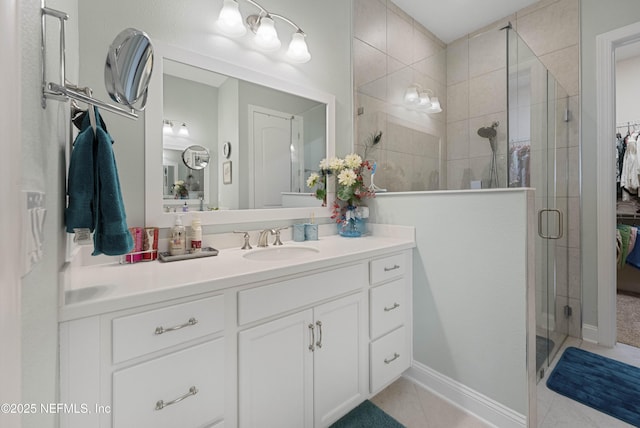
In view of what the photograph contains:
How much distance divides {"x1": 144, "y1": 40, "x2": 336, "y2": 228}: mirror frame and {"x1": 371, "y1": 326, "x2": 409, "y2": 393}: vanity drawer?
92 centimetres

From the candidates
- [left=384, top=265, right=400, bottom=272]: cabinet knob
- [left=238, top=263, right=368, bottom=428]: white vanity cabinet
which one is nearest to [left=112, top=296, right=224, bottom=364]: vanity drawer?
[left=238, top=263, right=368, bottom=428]: white vanity cabinet

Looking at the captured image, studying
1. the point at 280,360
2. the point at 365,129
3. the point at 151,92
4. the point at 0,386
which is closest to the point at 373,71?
the point at 365,129

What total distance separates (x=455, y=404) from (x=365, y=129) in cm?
189

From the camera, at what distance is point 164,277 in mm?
967

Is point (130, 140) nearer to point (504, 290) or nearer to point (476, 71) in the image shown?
point (504, 290)

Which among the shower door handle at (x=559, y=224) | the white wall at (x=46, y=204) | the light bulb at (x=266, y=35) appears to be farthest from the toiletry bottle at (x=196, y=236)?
the shower door handle at (x=559, y=224)

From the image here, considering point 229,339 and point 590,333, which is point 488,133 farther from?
point 229,339

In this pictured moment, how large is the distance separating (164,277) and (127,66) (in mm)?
658

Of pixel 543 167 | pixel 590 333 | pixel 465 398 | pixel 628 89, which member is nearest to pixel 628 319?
pixel 590 333

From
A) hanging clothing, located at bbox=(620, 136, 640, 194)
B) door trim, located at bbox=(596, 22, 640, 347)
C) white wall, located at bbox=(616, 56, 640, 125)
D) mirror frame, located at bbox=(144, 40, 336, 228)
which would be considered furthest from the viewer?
white wall, located at bbox=(616, 56, 640, 125)

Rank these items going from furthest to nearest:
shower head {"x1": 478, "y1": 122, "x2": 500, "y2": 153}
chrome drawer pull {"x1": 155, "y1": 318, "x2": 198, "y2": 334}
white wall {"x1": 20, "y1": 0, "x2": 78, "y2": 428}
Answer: shower head {"x1": 478, "y1": 122, "x2": 500, "y2": 153} → chrome drawer pull {"x1": 155, "y1": 318, "x2": 198, "y2": 334} → white wall {"x1": 20, "y1": 0, "x2": 78, "y2": 428}

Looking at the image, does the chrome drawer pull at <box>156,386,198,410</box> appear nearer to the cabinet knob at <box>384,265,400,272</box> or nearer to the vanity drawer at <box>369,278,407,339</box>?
the vanity drawer at <box>369,278,407,339</box>

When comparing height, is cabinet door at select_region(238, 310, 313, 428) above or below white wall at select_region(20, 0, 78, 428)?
below

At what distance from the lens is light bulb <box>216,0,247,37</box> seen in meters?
1.49
